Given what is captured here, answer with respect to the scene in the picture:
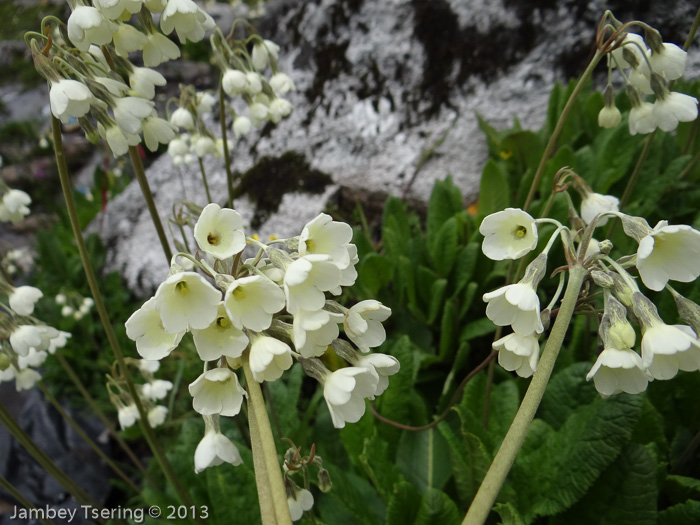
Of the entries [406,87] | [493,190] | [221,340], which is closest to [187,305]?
[221,340]

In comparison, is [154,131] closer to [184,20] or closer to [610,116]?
[184,20]

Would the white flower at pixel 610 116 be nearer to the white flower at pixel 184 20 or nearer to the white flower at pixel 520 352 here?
the white flower at pixel 520 352

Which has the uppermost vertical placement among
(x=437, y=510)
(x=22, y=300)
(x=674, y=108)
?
(x=674, y=108)

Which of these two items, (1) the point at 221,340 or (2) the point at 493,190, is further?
(2) the point at 493,190

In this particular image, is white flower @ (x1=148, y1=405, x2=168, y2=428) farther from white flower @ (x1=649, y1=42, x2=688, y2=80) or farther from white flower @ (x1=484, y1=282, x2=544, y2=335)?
white flower @ (x1=649, y1=42, x2=688, y2=80)

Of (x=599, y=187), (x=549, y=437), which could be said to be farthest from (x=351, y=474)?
(x=599, y=187)

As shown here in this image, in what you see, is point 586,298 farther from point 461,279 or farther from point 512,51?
point 512,51

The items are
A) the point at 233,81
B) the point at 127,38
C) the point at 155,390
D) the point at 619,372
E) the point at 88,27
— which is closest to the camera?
the point at 619,372

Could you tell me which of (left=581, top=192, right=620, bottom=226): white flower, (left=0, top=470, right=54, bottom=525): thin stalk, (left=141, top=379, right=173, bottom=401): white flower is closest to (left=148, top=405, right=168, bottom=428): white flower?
(left=141, top=379, right=173, bottom=401): white flower
